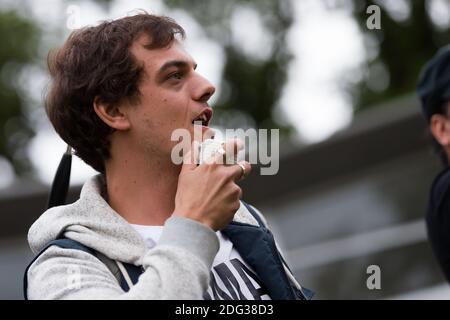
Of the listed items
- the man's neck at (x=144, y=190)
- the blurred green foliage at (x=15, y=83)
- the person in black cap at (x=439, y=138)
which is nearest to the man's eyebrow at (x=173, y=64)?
the man's neck at (x=144, y=190)

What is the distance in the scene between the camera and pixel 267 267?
241cm

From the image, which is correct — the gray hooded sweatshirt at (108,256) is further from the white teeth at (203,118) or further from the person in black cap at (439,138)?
the person in black cap at (439,138)

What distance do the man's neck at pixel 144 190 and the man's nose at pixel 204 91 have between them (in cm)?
22

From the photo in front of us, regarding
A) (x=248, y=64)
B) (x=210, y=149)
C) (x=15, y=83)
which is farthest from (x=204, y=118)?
(x=15, y=83)

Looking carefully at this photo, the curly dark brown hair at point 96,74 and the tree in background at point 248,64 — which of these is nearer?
the curly dark brown hair at point 96,74

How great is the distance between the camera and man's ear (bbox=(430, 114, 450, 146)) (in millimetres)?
3580

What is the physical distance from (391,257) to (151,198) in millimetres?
6131

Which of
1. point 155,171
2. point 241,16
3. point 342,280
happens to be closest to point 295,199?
point 342,280

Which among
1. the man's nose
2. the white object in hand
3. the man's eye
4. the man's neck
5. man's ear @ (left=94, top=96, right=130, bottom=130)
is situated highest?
the man's eye

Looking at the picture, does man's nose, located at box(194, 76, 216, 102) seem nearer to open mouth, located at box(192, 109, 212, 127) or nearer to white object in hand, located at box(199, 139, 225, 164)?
open mouth, located at box(192, 109, 212, 127)

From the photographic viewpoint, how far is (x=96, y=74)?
253 cm

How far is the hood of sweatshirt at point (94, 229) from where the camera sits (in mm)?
2221

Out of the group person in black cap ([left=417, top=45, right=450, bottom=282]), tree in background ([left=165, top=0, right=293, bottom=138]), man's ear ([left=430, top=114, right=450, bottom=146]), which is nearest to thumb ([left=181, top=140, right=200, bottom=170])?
person in black cap ([left=417, top=45, right=450, bottom=282])

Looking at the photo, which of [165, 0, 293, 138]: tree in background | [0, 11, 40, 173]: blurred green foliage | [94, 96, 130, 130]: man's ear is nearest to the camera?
[94, 96, 130, 130]: man's ear
